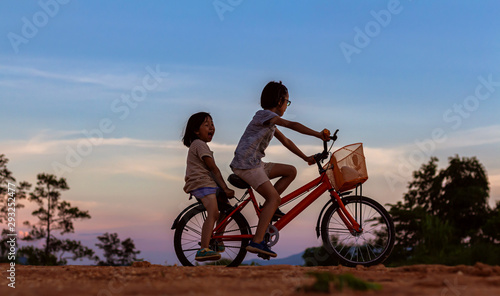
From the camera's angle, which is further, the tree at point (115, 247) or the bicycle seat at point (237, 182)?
the tree at point (115, 247)

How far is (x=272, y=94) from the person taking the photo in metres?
6.93

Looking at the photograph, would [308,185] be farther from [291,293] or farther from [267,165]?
[291,293]

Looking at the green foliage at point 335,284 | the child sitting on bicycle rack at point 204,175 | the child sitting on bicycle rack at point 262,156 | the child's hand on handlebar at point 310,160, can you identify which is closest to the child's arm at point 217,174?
the child sitting on bicycle rack at point 204,175

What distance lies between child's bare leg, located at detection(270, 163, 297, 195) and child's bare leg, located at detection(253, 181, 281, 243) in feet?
0.65

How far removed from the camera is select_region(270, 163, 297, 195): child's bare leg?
709 cm

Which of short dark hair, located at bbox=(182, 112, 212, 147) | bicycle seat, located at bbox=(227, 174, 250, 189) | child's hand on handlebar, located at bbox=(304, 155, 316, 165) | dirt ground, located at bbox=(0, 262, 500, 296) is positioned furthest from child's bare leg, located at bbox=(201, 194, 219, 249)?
child's hand on handlebar, located at bbox=(304, 155, 316, 165)

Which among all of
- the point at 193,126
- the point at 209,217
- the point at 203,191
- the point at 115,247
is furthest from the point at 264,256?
the point at 115,247

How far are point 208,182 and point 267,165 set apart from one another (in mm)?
845

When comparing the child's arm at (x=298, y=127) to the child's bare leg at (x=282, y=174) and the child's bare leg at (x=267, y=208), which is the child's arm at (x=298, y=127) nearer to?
the child's bare leg at (x=282, y=174)

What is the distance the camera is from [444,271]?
5977 mm

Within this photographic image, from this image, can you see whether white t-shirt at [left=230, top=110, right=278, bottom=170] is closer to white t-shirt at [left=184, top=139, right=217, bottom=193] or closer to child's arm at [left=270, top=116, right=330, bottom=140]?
child's arm at [left=270, top=116, right=330, bottom=140]

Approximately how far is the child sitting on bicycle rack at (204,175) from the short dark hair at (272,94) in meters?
0.88

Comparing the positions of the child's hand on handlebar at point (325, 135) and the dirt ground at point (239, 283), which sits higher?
the child's hand on handlebar at point (325, 135)

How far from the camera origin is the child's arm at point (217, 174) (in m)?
7.04
